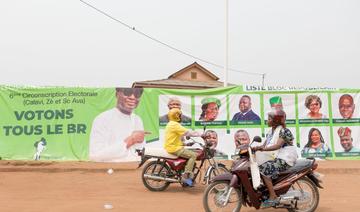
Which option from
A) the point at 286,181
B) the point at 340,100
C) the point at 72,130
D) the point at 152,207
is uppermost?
the point at 340,100

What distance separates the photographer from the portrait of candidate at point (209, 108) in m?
14.2

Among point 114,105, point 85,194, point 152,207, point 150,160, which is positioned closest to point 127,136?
point 114,105

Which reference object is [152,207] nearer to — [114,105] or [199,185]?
[199,185]

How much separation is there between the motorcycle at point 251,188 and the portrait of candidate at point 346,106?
752 cm

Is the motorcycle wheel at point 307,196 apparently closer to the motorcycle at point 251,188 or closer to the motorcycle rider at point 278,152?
the motorcycle at point 251,188

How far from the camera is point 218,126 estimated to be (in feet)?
46.6

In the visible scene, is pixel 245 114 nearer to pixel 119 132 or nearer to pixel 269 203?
pixel 119 132

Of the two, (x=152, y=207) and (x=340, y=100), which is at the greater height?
(x=340, y=100)

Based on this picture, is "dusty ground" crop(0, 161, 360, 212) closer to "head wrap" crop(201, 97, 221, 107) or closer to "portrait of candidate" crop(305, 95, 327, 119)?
"portrait of candidate" crop(305, 95, 327, 119)

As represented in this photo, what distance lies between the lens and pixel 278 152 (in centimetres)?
746

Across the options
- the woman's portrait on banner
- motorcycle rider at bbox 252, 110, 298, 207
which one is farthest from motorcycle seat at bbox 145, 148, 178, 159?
the woman's portrait on banner

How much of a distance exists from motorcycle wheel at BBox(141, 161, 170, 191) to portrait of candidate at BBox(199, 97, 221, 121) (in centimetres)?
439

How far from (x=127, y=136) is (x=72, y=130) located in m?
1.57

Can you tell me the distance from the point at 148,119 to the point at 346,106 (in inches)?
234
